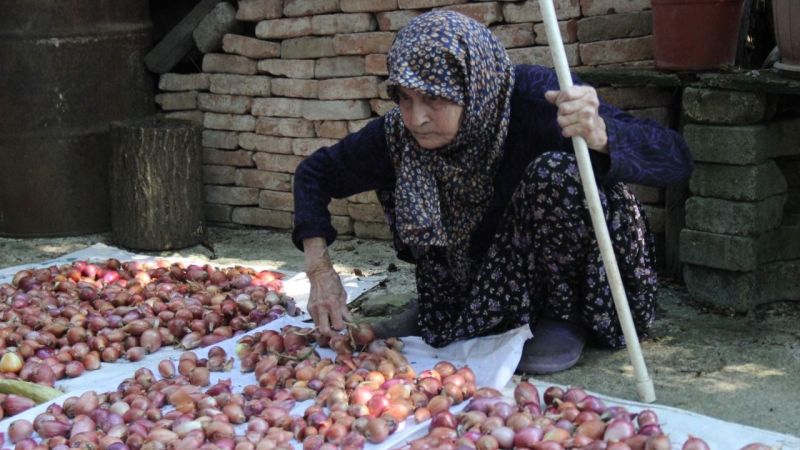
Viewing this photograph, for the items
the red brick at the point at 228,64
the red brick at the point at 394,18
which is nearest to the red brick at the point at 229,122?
the red brick at the point at 228,64

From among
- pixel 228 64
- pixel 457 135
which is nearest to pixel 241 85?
pixel 228 64

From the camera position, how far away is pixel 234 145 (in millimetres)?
5195

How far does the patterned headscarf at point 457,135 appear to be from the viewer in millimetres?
2740

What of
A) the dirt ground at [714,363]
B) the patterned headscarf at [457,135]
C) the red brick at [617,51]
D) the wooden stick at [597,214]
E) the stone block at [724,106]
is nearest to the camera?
the wooden stick at [597,214]

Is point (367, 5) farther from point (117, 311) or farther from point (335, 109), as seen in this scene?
point (117, 311)

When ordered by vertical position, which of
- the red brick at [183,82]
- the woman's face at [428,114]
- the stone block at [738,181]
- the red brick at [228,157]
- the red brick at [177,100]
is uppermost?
the woman's face at [428,114]

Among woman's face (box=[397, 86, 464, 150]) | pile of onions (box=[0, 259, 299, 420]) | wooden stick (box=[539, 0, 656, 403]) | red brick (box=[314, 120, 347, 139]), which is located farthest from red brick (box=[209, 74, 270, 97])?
wooden stick (box=[539, 0, 656, 403])

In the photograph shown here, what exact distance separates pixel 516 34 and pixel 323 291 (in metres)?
1.63

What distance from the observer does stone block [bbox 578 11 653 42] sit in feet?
13.1

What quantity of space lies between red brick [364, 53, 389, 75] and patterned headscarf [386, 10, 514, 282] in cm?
156

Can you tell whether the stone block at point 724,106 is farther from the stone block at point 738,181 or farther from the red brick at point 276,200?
the red brick at point 276,200

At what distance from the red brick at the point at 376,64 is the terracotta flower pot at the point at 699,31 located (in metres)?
1.34

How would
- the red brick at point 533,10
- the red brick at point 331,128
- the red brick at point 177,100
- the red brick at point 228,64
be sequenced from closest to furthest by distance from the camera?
the red brick at point 533,10, the red brick at point 331,128, the red brick at point 228,64, the red brick at point 177,100

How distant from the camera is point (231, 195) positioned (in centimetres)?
527
